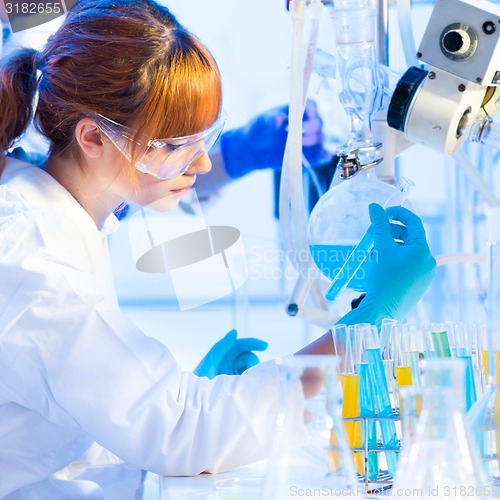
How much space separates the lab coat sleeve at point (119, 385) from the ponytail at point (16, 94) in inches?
16.7

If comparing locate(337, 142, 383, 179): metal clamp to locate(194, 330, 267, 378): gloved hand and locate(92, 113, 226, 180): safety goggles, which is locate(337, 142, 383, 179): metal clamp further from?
locate(194, 330, 267, 378): gloved hand

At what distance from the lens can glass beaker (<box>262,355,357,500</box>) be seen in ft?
2.75

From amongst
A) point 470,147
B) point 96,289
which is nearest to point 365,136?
point 96,289

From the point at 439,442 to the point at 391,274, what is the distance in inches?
25.2

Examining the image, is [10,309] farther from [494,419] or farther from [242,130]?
[242,130]

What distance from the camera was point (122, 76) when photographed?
1438mm

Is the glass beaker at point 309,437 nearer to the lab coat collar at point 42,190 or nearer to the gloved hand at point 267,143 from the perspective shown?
the lab coat collar at point 42,190

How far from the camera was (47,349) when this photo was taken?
1.23m

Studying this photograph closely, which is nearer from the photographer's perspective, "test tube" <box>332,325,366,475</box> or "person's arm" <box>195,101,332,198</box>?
"test tube" <box>332,325,366,475</box>

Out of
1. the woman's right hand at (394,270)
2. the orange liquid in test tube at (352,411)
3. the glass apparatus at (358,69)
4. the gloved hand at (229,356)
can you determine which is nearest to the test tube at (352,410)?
the orange liquid in test tube at (352,411)

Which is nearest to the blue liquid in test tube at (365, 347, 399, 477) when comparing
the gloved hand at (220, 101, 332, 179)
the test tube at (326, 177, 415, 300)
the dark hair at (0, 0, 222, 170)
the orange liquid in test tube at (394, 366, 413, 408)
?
the orange liquid in test tube at (394, 366, 413, 408)

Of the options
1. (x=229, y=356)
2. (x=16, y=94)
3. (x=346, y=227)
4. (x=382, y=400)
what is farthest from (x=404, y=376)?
(x=16, y=94)

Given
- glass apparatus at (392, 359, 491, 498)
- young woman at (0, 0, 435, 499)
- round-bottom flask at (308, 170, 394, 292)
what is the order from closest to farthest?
glass apparatus at (392, 359, 491, 498)
young woman at (0, 0, 435, 499)
round-bottom flask at (308, 170, 394, 292)

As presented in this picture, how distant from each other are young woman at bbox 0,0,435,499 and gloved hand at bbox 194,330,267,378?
321mm
